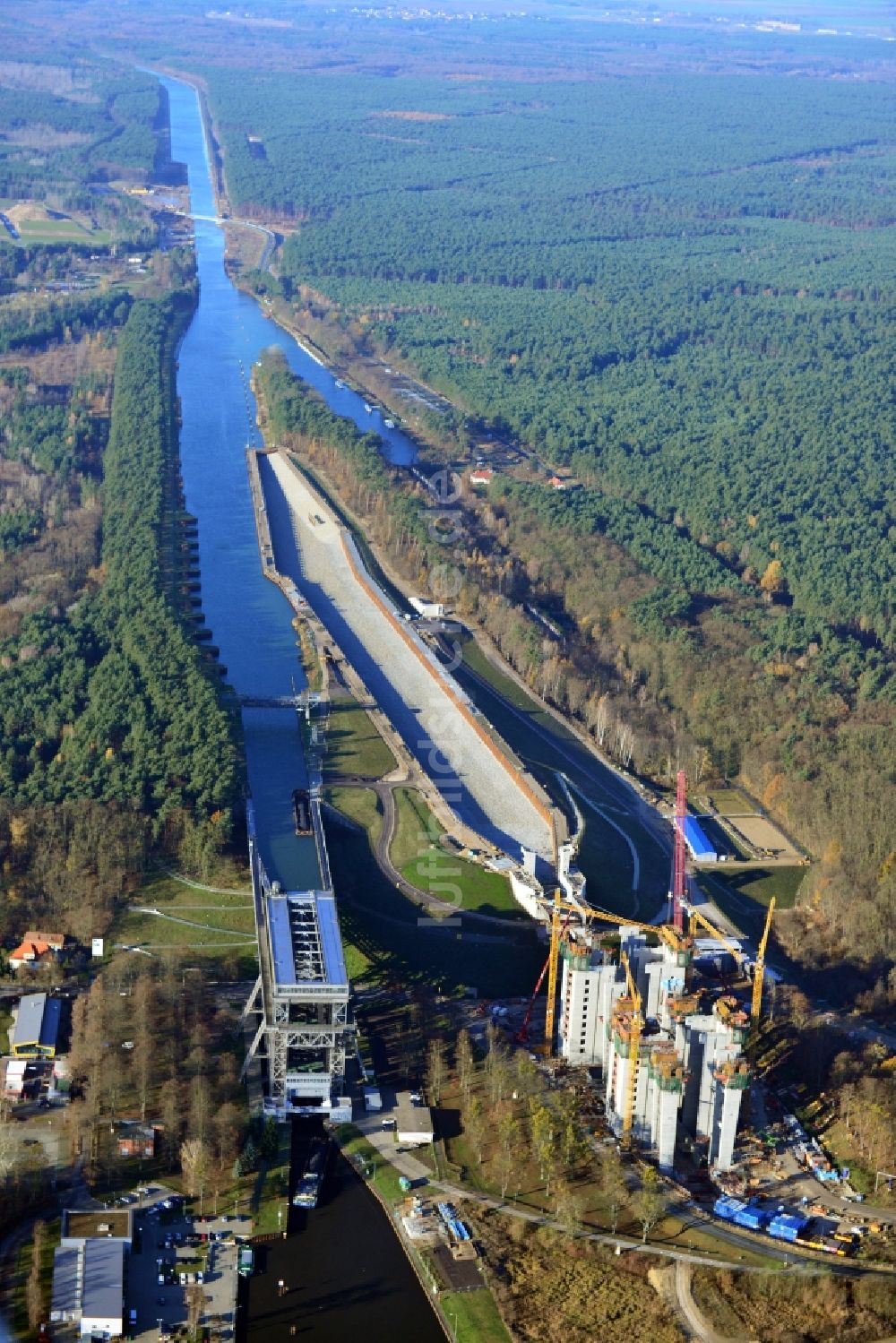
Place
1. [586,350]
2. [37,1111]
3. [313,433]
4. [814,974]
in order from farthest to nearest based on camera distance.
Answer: [586,350], [313,433], [814,974], [37,1111]

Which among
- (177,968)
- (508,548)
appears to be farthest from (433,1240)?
(508,548)

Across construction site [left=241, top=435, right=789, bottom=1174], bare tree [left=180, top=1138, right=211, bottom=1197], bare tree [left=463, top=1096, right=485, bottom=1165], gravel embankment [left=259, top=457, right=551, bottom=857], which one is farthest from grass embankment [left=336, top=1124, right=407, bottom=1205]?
gravel embankment [left=259, top=457, right=551, bottom=857]

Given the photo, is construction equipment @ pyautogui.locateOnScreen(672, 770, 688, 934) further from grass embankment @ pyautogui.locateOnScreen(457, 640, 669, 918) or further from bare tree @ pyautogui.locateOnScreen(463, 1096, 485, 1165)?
bare tree @ pyautogui.locateOnScreen(463, 1096, 485, 1165)

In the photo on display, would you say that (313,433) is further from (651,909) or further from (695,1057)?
(695,1057)

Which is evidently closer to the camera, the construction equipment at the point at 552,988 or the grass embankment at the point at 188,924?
the construction equipment at the point at 552,988

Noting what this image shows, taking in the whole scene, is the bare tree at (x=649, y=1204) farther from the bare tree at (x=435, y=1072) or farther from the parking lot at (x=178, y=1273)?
the parking lot at (x=178, y=1273)

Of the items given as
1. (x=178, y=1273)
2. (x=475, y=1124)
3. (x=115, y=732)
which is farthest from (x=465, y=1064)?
(x=115, y=732)

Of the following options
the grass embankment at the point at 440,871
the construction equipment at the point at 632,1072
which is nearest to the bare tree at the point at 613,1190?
the construction equipment at the point at 632,1072
